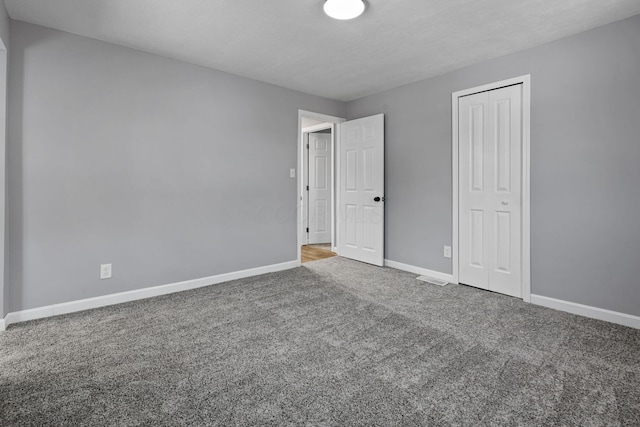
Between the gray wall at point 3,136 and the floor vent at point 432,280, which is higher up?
the gray wall at point 3,136

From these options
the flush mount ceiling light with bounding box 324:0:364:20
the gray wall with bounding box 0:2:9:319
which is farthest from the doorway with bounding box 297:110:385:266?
the gray wall with bounding box 0:2:9:319

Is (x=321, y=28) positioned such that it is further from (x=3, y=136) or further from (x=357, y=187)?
(x=3, y=136)

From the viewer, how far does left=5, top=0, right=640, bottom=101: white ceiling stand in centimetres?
221

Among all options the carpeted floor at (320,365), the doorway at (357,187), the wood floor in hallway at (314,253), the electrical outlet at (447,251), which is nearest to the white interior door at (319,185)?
the wood floor in hallway at (314,253)

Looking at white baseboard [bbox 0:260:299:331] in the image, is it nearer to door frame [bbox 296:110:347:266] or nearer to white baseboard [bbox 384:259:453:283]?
door frame [bbox 296:110:347:266]

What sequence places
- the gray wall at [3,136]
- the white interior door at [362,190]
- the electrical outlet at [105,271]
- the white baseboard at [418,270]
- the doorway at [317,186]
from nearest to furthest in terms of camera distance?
the gray wall at [3,136]
the electrical outlet at [105,271]
the white baseboard at [418,270]
the white interior door at [362,190]
the doorway at [317,186]

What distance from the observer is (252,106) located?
3.71 metres

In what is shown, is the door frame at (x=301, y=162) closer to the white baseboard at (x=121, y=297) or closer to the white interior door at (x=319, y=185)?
the white baseboard at (x=121, y=297)

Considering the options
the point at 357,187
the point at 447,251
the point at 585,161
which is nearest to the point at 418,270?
the point at 447,251

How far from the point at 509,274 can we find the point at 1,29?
4.45 m

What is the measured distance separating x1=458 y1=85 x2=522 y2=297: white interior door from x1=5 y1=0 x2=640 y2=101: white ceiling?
52 cm

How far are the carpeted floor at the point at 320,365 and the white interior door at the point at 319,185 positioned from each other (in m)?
3.14

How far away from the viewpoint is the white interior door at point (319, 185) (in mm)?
5912

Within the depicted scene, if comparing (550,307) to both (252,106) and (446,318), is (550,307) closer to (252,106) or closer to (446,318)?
(446,318)
